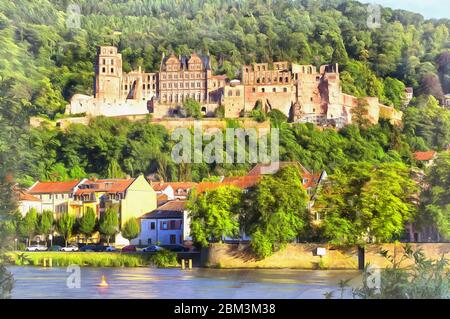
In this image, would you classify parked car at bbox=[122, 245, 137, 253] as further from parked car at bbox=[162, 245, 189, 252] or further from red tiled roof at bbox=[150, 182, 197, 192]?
red tiled roof at bbox=[150, 182, 197, 192]

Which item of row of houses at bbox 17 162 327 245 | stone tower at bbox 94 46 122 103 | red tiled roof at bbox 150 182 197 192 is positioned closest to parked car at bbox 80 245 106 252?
row of houses at bbox 17 162 327 245

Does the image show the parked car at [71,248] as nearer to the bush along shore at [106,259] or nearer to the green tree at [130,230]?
the green tree at [130,230]

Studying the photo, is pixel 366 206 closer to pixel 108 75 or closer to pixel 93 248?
pixel 93 248

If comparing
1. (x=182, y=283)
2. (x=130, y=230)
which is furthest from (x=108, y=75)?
(x=182, y=283)

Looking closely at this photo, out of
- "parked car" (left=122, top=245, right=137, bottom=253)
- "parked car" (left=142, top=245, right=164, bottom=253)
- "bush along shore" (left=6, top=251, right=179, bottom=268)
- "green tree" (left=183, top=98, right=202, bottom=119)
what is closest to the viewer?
"bush along shore" (left=6, top=251, right=179, bottom=268)

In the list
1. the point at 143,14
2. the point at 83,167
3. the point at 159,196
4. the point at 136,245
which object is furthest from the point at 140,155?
the point at 143,14

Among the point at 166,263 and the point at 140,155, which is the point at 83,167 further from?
the point at 166,263
